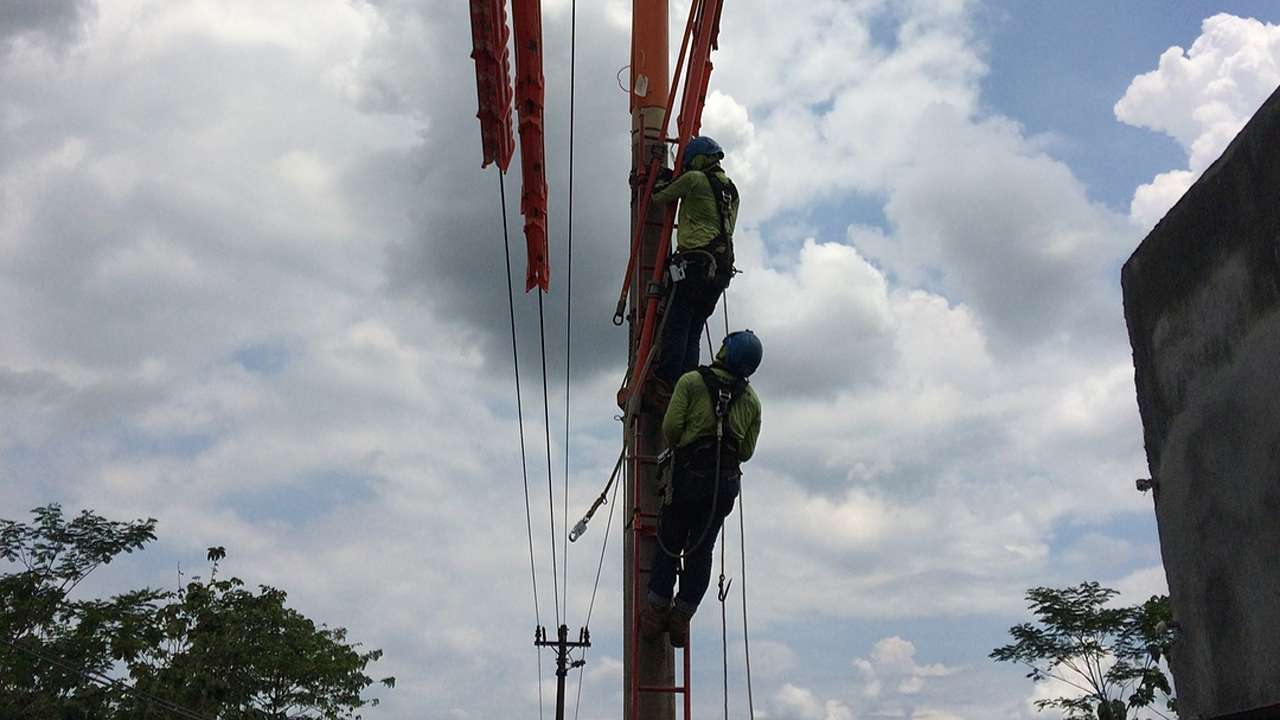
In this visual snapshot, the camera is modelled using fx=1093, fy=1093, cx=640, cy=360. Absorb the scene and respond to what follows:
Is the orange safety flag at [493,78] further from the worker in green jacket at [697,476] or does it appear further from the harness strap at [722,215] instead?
the worker in green jacket at [697,476]

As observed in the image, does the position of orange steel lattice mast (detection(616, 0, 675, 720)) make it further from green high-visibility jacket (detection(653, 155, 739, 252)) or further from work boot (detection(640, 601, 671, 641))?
green high-visibility jacket (detection(653, 155, 739, 252))

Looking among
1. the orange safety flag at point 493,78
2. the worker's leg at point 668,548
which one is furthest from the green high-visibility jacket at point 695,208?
the worker's leg at point 668,548

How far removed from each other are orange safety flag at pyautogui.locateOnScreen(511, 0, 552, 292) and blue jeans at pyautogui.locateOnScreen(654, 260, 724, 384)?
1.30m

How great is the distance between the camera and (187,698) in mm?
19766

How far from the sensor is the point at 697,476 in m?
6.55

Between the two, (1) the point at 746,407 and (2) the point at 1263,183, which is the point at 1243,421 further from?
(1) the point at 746,407

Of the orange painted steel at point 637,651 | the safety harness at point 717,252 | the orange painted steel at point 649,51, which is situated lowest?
the orange painted steel at point 637,651

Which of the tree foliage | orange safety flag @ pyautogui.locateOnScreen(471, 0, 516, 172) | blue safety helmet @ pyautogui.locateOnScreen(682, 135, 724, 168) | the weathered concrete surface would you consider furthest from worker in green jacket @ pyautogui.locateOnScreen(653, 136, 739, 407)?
the tree foliage

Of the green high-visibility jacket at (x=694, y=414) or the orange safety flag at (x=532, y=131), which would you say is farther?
the green high-visibility jacket at (x=694, y=414)

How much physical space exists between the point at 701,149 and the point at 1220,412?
3.95 meters

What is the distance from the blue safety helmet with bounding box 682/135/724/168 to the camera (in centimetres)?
725

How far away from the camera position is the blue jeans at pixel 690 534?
6.49m

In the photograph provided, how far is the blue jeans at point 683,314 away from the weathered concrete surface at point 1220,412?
9.44ft

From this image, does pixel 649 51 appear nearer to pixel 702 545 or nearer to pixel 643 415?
pixel 643 415
